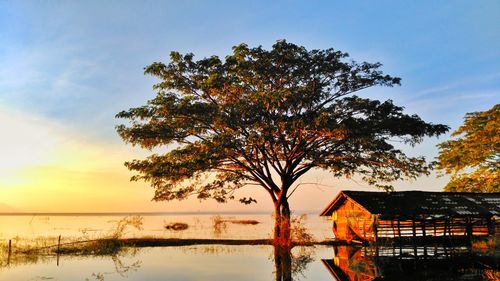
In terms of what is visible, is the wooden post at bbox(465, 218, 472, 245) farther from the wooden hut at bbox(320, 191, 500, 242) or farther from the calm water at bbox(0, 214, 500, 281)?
the calm water at bbox(0, 214, 500, 281)

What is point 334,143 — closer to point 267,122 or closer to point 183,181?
point 267,122

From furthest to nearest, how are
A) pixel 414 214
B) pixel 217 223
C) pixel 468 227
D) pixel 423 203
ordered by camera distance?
pixel 217 223 → pixel 468 227 → pixel 423 203 → pixel 414 214

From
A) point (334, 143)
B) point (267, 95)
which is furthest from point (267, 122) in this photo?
point (334, 143)

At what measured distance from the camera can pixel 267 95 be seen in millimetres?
25219

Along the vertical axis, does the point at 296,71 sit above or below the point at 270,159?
above

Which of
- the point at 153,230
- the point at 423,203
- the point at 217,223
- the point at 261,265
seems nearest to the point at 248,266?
the point at 261,265

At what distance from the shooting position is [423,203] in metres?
29.8

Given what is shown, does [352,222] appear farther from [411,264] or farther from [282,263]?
[282,263]

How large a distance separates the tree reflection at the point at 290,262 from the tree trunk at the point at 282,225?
50 cm

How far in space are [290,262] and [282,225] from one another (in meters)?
7.09

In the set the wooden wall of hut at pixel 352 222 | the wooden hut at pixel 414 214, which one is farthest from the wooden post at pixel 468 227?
the wooden wall of hut at pixel 352 222

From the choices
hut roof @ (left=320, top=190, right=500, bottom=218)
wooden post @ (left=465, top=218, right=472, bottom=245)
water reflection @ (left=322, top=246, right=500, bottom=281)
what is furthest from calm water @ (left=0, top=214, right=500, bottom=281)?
wooden post @ (left=465, top=218, right=472, bottom=245)

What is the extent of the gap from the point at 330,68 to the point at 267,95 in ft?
21.8

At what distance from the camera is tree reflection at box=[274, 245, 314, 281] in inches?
722
